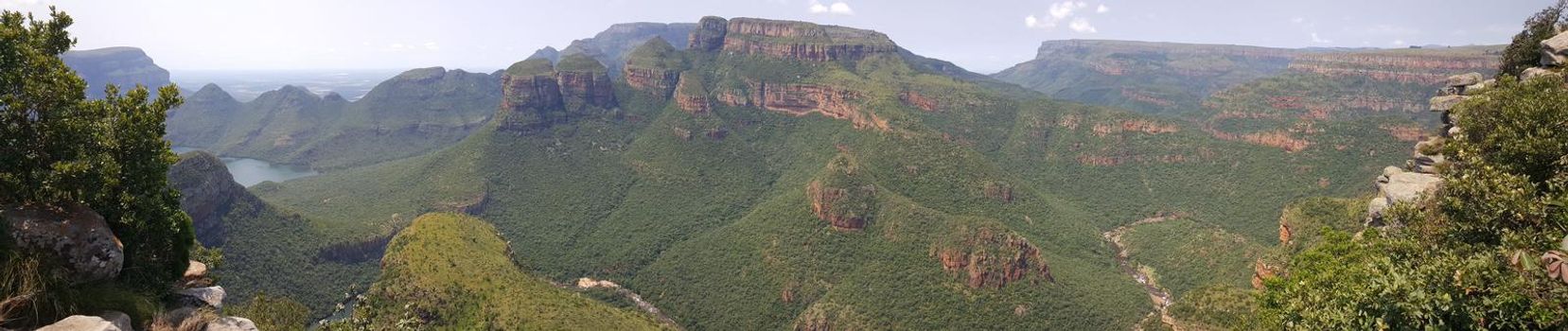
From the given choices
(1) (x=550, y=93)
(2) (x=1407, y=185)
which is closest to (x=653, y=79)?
(1) (x=550, y=93)

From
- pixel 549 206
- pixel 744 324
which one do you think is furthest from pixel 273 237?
pixel 744 324

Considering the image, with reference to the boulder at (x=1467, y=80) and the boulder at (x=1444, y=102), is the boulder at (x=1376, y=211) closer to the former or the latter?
the boulder at (x=1444, y=102)

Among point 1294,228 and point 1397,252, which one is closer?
point 1397,252

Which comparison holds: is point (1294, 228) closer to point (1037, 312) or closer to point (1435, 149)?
point (1037, 312)

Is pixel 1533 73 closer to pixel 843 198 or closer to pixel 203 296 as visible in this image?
pixel 203 296


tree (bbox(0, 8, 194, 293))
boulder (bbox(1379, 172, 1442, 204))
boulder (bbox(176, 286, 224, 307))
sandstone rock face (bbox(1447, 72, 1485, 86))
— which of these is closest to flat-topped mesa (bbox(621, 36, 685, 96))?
sandstone rock face (bbox(1447, 72, 1485, 86))

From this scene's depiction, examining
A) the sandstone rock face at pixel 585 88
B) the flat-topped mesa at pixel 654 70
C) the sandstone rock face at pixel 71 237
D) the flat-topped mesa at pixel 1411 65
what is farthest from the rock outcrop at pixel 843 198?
the flat-topped mesa at pixel 1411 65
